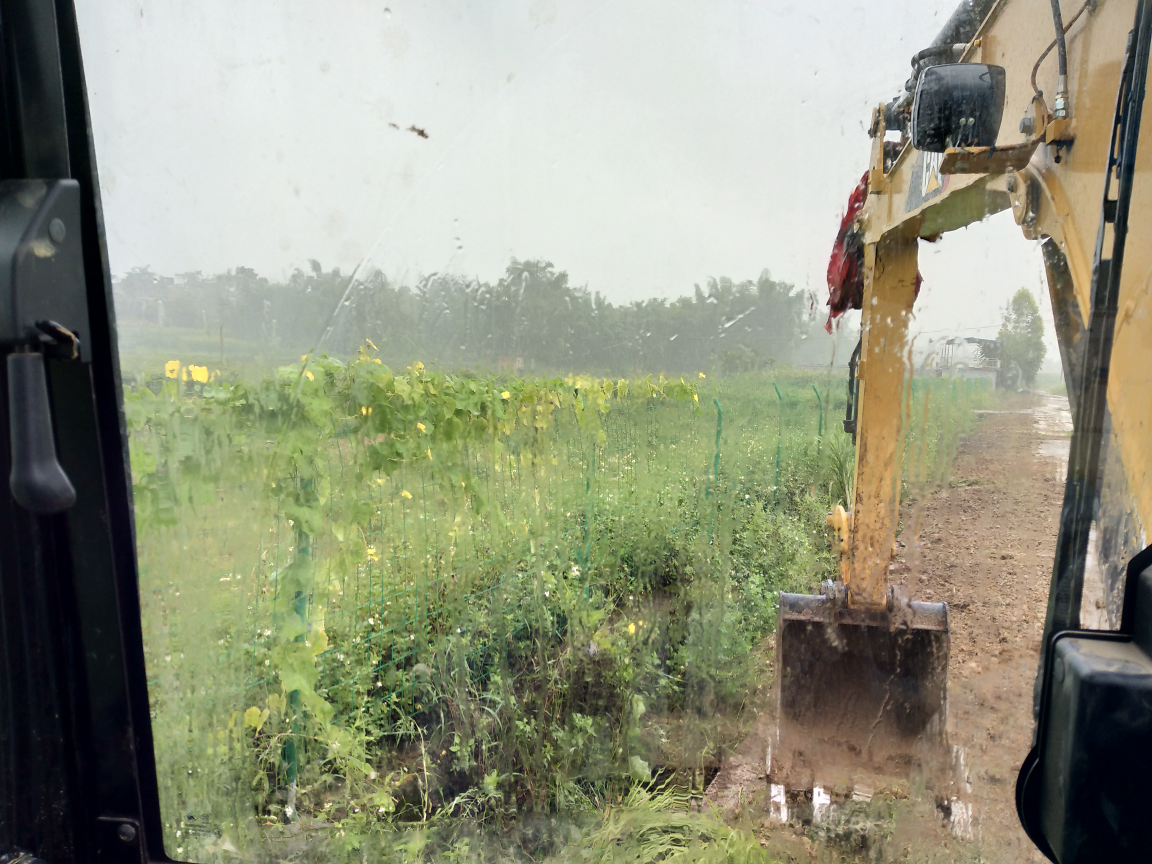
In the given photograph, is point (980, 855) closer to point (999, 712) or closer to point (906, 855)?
point (906, 855)

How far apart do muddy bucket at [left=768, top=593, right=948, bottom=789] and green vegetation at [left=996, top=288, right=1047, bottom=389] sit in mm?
462

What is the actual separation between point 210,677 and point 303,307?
85cm

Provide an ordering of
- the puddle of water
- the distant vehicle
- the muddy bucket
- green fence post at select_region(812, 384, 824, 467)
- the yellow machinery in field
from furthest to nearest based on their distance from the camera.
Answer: green fence post at select_region(812, 384, 824, 467), the muddy bucket, the distant vehicle, the puddle of water, the yellow machinery in field

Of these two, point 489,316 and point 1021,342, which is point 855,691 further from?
point 489,316

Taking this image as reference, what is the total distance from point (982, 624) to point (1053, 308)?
1.86 feet

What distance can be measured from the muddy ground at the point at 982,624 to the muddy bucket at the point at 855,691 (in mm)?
43

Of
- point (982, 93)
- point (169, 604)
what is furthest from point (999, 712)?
point (169, 604)

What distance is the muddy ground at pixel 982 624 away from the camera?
1.08 meters

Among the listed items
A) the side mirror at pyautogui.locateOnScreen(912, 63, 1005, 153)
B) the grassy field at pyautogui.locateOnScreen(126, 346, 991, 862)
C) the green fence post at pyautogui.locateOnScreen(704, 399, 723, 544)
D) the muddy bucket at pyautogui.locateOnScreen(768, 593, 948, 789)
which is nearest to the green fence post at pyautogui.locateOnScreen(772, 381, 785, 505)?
the grassy field at pyautogui.locateOnScreen(126, 346, 991, 862)

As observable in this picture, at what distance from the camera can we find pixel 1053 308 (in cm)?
107

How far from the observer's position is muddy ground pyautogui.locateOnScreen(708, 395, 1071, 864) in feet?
3.53

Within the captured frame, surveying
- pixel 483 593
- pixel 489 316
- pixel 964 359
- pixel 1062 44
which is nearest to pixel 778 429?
pixel 964 359

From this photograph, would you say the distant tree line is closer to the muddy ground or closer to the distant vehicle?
the distant vehicle

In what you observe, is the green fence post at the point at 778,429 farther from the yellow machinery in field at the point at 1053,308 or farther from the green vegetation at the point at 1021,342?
the green vegetation at the point at 1021,342
